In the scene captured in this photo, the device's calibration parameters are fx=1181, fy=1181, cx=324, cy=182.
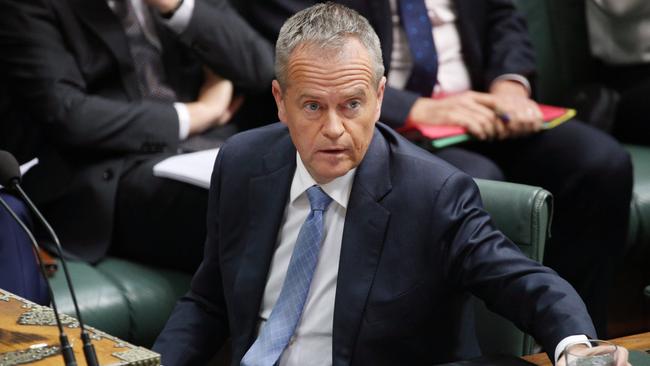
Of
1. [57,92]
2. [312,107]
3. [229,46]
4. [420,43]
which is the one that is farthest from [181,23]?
[312,107]

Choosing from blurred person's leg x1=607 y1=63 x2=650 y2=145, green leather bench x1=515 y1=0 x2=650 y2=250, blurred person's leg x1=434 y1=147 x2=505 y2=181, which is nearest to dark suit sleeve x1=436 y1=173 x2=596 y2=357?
blurred person's leg x1=434 y1=147 x2=505 y2=181

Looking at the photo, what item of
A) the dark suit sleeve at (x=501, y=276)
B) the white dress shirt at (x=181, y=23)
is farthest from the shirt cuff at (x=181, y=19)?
the dark suit sleeve at (x=501, y=276)

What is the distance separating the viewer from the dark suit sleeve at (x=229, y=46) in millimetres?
3270

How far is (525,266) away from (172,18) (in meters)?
1.60

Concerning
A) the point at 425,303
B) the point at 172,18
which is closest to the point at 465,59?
the point at 172,18

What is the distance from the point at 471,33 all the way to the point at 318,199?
1.43 metres

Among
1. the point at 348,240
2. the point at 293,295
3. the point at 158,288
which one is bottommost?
the point at 158,288

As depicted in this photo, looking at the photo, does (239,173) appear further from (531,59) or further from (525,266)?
(531,59)

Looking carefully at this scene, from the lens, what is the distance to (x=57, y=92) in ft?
10.2

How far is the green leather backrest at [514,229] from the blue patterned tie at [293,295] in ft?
1.44

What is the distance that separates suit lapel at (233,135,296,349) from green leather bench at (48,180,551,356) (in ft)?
1.53

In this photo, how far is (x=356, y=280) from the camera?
2.09 m

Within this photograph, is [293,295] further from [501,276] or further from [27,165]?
[27,165]

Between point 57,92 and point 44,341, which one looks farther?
point 57,92
